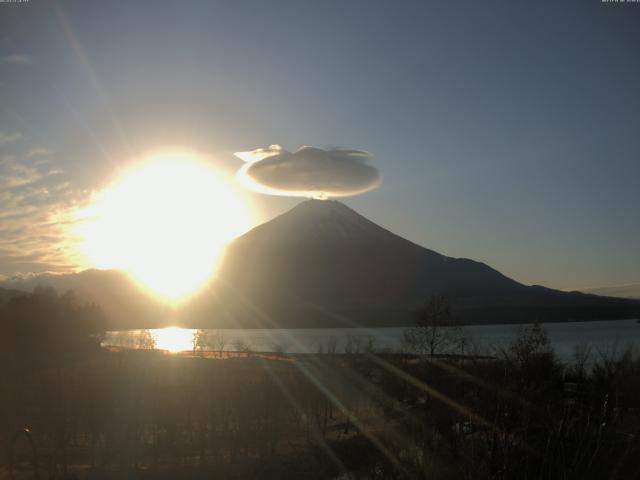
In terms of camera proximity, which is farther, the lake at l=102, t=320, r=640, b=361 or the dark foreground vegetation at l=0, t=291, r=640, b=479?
the lake at l=102, t=320, r=640, b=361

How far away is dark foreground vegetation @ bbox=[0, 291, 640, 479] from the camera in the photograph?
7.04 metres

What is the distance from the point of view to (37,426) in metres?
24.8

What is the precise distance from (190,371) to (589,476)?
1579 inches

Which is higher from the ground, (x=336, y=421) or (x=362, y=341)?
(x=336, y=421)

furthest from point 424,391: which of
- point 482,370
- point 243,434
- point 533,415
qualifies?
point 533,415

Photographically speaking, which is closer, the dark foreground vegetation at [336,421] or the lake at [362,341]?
the dark foreground vegetation at [336,421]

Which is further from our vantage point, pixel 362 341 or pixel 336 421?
pixel 362 341

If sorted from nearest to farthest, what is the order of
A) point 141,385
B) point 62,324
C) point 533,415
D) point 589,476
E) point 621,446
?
point 589,476
point 621,446
point 533,415
point 141,385
point 62,324

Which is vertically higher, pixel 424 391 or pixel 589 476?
pixel 589 476

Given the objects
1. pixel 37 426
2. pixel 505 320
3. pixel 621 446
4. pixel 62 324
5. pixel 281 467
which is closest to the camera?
pixel 621 446

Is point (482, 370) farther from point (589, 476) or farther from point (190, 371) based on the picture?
point (589, 476)

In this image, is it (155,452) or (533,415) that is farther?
(155,452)

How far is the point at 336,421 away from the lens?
28000 mm

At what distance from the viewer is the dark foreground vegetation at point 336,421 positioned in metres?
7.04
